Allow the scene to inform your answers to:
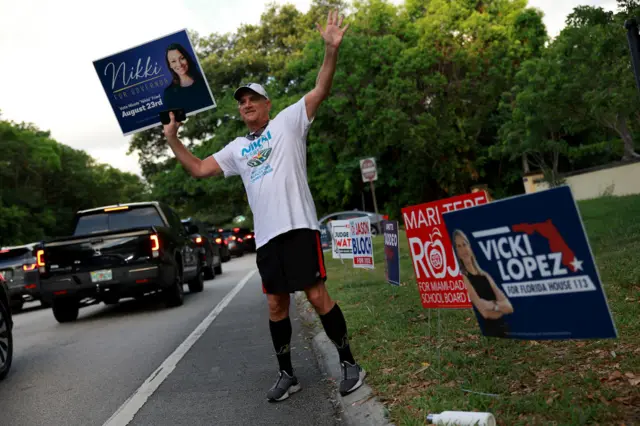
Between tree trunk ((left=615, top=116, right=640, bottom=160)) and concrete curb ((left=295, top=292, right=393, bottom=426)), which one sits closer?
concrete curb ((left=295, top=292, right=393, bottom=426))

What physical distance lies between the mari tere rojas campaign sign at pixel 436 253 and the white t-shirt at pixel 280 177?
40.7 inches

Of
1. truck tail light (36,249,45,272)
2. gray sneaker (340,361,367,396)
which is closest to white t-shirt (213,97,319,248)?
gray sneaker (340,361,367,396)

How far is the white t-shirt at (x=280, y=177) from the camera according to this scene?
198 inches

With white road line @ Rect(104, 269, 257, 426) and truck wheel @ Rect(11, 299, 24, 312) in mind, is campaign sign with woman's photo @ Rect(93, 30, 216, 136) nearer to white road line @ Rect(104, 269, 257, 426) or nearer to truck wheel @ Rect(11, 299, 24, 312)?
white road line @ Rect(104, 269, 257, 426)

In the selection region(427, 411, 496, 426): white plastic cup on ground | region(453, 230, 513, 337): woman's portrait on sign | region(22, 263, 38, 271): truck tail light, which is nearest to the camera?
region(427, 411, 496, 426): white plastic cup on ground

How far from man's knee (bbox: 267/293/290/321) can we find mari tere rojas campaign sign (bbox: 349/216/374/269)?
596 cm

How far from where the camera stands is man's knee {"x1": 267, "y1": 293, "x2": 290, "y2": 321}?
520cm

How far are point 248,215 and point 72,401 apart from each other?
50.6m

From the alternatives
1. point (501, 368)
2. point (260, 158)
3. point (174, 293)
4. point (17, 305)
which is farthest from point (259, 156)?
point (17, 305)

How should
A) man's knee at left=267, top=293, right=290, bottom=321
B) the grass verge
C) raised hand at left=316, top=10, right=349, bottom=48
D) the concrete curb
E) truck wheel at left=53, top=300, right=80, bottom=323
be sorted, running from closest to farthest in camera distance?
the grass verge < the concrete curb < raised hand at left=316, top=10, right=349, bottom=48 < man's knee at left=267, top=293, right=290, bottom=321 < truck wheel at left=53, top=300, right=80, bottom=323

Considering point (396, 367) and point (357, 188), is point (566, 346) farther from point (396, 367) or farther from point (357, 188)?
point (357, 188)

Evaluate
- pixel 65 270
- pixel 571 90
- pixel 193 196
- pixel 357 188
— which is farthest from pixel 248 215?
pixel 65 270

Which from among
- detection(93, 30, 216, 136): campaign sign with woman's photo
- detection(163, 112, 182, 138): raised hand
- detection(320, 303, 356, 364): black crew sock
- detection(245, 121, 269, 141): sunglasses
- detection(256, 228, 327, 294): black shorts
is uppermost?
detection(93, 30, 216, 136): campaign sign with woman's photo

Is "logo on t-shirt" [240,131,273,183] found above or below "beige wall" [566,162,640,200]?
above
